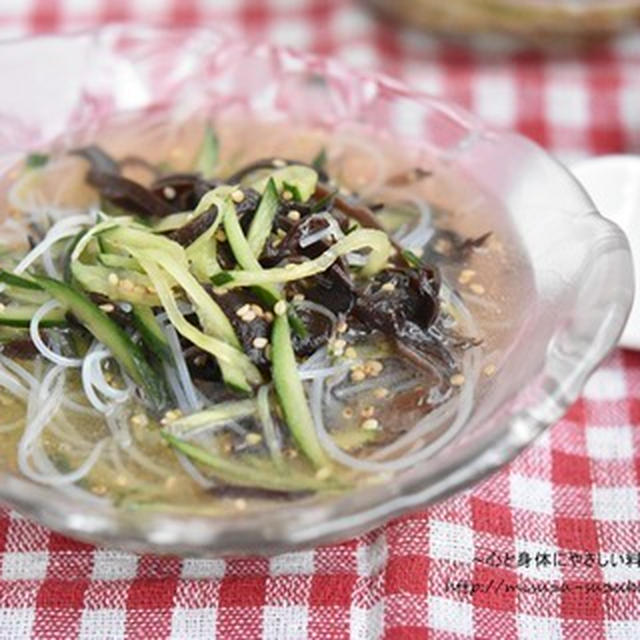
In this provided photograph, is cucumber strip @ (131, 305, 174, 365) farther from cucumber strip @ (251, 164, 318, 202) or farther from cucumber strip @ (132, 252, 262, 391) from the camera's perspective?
cucumber strip @ (251, 164, 318, 202)

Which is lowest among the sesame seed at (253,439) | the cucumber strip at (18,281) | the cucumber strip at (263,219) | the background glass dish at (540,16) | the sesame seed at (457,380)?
the background glass dish at (540,16)

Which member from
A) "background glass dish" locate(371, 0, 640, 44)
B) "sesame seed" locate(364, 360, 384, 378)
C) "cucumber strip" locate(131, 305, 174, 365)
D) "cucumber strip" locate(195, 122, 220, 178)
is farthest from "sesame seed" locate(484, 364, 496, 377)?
"background glass dish" locate(371, 0, 640, 44)

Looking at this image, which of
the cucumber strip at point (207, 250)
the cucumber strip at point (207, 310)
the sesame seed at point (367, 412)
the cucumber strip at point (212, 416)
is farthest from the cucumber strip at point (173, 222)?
the sesame seed at point (367, 412)

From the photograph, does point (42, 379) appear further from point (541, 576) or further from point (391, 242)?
point (541, 576)

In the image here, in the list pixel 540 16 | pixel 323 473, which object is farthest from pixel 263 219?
pixel 540 16

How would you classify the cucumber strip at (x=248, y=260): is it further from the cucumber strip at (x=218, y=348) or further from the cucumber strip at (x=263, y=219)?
the cucumber strip at (x=218, y=348)
